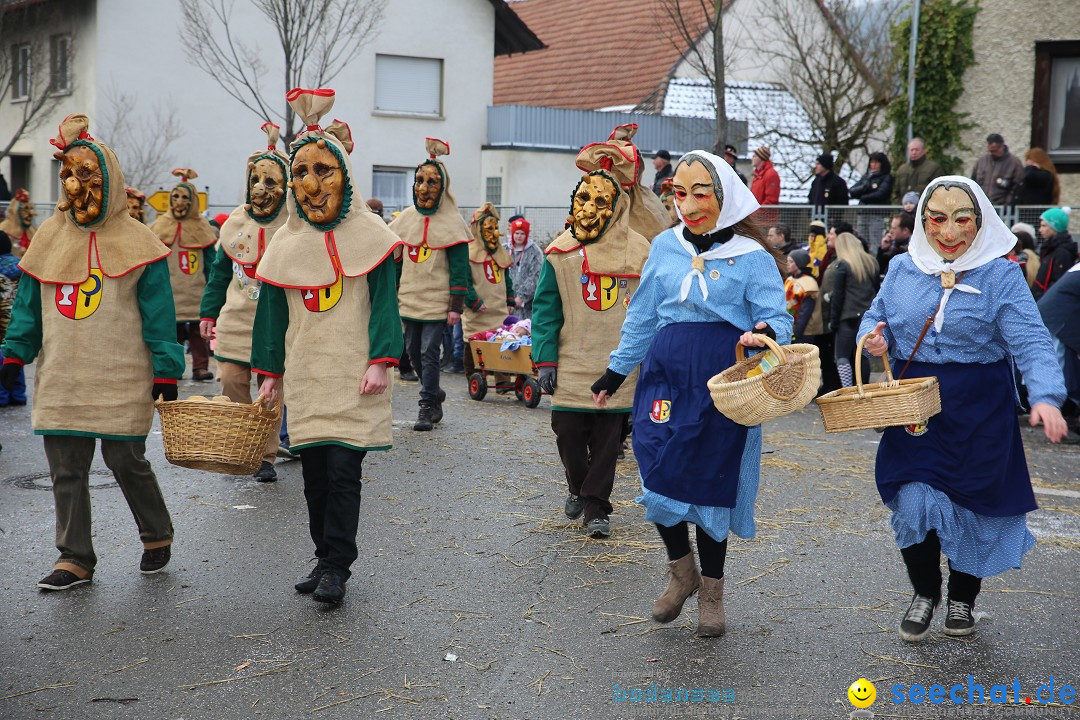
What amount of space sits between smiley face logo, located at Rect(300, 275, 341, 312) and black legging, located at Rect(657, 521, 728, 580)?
1.90m

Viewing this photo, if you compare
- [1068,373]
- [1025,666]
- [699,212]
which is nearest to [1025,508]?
[1025,666]

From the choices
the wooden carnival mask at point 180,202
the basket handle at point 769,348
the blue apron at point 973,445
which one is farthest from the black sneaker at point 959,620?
the wooden carnival mask at point 180,202

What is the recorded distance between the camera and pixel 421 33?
28438 mm

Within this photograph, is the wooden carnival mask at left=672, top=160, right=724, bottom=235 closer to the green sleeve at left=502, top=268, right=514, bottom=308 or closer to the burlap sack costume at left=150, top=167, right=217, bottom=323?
the burlap sack costume at left=150, top=167, right=217, bottom=323

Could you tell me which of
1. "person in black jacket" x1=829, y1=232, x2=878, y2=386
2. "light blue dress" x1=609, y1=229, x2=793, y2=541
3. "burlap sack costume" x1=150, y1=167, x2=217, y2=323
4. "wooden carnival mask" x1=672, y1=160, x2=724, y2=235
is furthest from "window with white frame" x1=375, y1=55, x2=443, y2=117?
"light blue dress" x1=609, y1=229, x2=793, y2=541

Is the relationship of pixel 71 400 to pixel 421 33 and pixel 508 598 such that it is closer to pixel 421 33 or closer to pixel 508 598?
pixel 508 598

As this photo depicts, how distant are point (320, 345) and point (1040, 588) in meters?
3.83

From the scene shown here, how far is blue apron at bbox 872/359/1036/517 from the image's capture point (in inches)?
203

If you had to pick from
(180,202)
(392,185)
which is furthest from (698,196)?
(392,185)

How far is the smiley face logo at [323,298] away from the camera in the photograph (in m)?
5.78

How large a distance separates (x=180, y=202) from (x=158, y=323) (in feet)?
21.8

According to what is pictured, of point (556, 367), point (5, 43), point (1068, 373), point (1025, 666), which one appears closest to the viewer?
point (1025, 666)

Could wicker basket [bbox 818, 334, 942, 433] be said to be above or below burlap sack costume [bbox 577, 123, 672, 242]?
below

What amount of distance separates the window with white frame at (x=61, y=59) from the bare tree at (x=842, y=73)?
15.1 metres
